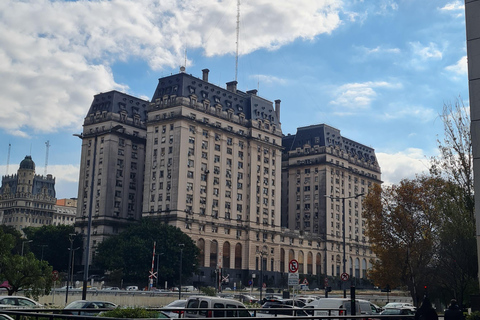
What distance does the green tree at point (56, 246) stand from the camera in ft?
395

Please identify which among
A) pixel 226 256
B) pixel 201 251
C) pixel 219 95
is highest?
pixel 219 95

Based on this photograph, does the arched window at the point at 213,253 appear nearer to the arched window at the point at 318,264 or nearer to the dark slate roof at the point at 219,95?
the dark slate roof at the point at 219,95

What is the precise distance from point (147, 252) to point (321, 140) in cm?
7147

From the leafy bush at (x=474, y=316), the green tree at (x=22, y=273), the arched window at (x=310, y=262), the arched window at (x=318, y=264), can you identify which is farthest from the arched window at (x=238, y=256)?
the leafy bush at (x=474, y=316)

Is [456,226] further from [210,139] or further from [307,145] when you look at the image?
[307,145]

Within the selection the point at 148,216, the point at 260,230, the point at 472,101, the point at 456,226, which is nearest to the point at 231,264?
the point at 260,230

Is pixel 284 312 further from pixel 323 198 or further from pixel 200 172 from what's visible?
pixel 323 198

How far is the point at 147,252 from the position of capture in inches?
3819

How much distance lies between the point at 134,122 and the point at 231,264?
38.1 m

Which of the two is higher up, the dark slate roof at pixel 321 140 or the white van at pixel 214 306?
the dark slate roof at pixel 321 140

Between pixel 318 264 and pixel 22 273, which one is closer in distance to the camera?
pixel 22 273

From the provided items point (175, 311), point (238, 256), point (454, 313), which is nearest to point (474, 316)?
point (454, 313)

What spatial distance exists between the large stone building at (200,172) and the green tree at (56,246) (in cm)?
354

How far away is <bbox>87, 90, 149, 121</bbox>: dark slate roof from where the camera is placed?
419 feet
